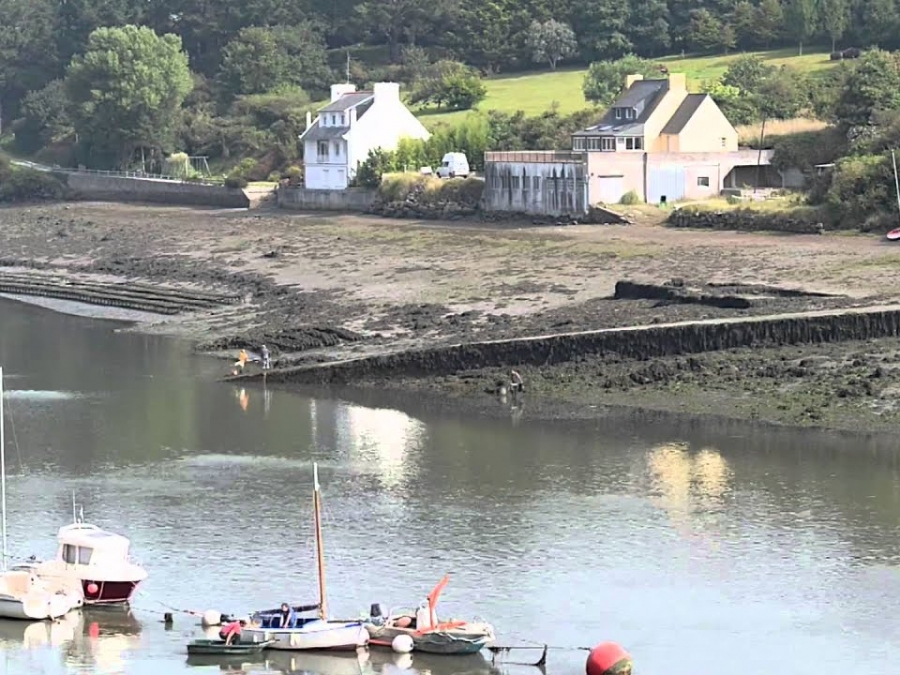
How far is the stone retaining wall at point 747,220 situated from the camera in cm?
6378

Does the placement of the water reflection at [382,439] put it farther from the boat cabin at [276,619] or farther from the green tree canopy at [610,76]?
the green tree canopy at [610,76]

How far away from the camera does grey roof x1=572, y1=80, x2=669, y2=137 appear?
78.6m

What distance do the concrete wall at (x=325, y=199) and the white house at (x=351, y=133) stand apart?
1.28 metres

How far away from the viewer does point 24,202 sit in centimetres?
10469

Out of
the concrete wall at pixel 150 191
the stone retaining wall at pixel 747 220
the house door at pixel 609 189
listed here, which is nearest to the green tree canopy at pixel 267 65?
the concrete wall at pixel 150 191

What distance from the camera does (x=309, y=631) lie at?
27.7m

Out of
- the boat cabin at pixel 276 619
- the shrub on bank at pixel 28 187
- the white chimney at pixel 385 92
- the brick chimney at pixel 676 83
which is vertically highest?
the white chimney at pixel 385 92

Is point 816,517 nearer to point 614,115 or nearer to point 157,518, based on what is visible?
point 157,518

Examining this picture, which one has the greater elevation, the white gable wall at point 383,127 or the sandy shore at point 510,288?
the white gable wall at point 383,127

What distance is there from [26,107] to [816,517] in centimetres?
10155

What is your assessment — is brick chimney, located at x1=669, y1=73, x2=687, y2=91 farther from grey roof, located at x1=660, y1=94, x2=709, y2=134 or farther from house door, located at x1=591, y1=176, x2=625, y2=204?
house door, located at x1=591, y1=176, x2=625, y2=204

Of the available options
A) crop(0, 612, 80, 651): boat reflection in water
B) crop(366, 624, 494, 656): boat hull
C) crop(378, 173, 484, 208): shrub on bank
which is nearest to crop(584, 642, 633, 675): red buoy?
crop(366, 624, 494, 656): boat hull

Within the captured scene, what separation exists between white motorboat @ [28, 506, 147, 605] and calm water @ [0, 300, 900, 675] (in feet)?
1.14

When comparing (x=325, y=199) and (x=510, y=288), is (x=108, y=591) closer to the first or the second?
(x=510, y=288)
